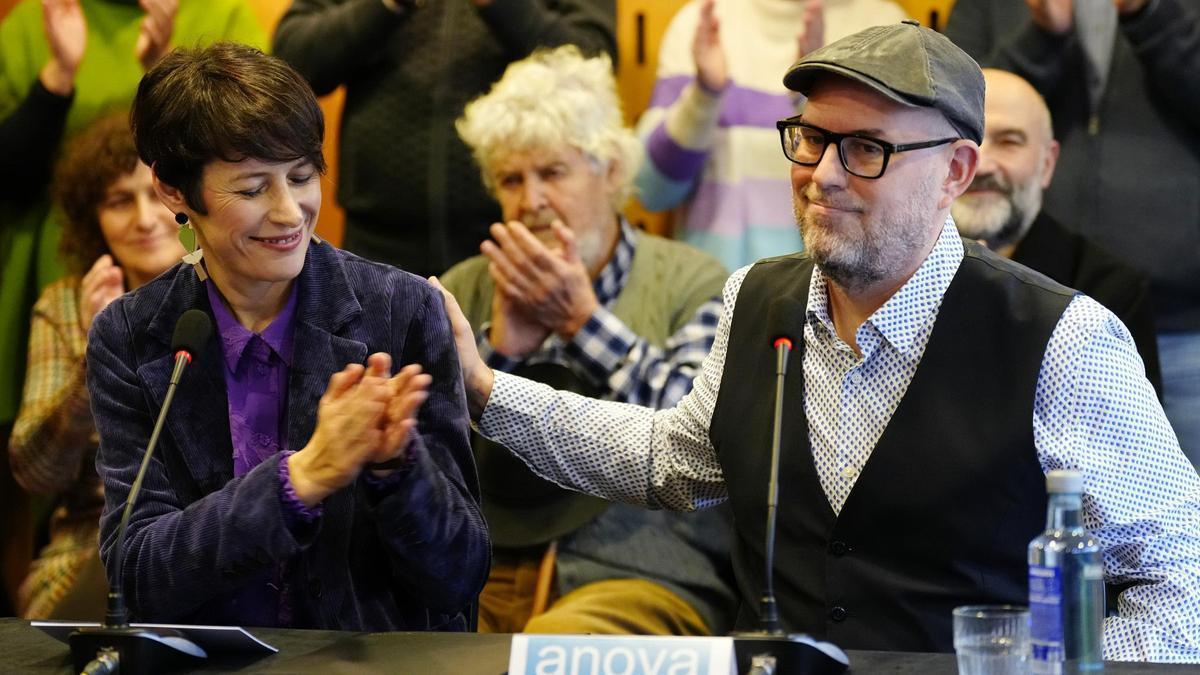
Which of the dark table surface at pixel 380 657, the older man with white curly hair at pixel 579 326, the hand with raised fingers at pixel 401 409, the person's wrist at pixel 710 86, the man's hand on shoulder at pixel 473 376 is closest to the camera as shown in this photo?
the dark table surface at pixel 380 657

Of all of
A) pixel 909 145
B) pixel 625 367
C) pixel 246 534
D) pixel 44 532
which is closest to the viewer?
pixel 246 534

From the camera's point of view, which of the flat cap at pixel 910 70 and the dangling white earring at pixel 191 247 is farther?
the dangling white earring at pixel 191 247

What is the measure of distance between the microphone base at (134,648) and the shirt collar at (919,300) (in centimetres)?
95

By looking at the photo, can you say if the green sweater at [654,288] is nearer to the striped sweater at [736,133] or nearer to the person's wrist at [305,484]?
the striped sweater at [736,133]

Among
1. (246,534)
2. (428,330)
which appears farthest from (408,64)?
(246,534)

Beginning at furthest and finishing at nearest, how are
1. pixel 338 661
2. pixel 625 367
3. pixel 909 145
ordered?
Result: pixel 625 367, pixel 909 145, pixel 338 661

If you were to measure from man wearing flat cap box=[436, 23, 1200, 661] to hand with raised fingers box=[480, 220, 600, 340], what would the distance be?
1.11 meters

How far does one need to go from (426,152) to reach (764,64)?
878 millimetres

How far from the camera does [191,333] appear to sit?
1878 mm

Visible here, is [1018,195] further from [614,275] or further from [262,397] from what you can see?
[262,397]

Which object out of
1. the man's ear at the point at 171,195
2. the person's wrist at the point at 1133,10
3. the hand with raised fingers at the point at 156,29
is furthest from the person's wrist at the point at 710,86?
the man's ear at the point at 171,195

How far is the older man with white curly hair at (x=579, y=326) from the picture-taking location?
118 inches

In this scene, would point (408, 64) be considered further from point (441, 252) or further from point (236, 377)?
point (236, 377)

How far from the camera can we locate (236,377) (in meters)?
2.03
